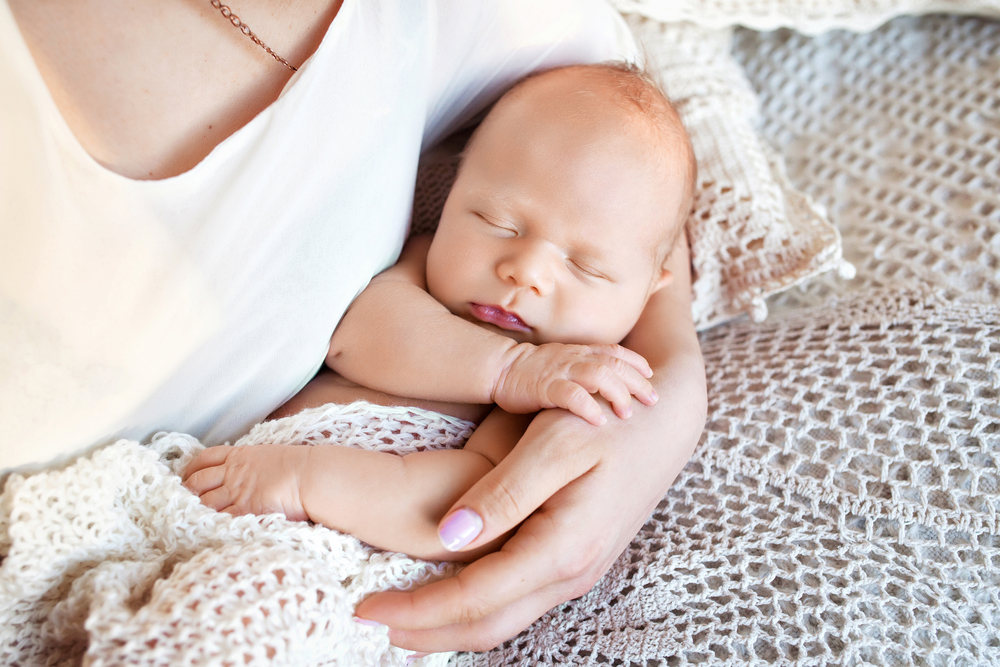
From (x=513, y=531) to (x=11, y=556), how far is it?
58 cm

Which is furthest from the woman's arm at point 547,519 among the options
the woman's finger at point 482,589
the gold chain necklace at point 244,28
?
the gold chain necklace at point 244,28

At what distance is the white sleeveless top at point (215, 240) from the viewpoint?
0.75 meters

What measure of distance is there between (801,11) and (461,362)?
1156 millimetres

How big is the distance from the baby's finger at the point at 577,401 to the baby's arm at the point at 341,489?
0.56ft

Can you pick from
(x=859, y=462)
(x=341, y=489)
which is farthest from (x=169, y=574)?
(x=859, y=462)

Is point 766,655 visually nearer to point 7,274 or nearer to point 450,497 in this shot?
point 450,497

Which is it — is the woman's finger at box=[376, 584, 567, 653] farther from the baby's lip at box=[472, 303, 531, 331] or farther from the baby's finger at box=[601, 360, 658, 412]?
the baby's lip at box=[472, 303, 531, 331]

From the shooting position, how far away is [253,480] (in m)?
0.86

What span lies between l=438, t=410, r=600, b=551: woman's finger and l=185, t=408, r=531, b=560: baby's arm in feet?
0.16

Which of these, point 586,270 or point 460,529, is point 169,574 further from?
point 586,270

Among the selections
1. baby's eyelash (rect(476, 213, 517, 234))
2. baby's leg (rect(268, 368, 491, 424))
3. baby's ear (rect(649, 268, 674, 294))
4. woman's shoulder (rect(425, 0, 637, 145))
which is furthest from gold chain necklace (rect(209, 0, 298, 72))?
baby's ear (rect(649, 268, 674, 294))

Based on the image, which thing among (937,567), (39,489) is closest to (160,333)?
(39,489)

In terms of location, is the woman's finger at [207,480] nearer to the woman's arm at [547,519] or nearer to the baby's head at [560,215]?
the woman's arm at [547,519]

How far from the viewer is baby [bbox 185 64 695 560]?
87 centimetres
